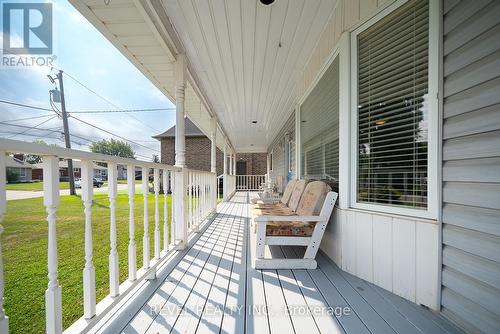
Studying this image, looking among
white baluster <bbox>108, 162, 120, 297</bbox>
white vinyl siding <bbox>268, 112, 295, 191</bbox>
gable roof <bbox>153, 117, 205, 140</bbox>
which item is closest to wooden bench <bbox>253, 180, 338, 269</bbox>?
white baluster <bbox>108, 162, 120, 297</bbox>

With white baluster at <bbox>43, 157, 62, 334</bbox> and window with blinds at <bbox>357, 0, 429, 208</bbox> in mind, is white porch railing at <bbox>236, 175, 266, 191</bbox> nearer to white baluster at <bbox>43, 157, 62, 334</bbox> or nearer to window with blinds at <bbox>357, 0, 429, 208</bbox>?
window with blinds at <bbox>357, 0, 429, 208</bbox>

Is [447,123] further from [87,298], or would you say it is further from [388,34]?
[87,298]

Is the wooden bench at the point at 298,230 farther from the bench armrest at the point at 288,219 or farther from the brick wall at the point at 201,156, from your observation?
the brick wall at the point at 201,156

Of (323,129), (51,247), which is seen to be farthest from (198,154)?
(51,247)

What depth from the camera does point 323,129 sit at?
2893 mm

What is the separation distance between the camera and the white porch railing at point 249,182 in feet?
45.5

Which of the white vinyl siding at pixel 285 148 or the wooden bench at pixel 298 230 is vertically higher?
the white vinyl siding at pixel 285 148

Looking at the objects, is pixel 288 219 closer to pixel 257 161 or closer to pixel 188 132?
pixel 257 161

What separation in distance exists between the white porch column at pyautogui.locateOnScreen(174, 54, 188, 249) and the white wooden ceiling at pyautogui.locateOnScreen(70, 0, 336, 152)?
0.62ft

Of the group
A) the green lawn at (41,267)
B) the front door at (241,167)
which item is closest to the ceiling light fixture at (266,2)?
the green lawn at (41,267)

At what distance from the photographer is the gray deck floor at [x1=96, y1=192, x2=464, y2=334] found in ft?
4.45

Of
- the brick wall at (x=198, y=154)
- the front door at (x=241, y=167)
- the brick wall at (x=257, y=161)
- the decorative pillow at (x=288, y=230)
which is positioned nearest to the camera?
the decorative pillow at (x=288, y=230)

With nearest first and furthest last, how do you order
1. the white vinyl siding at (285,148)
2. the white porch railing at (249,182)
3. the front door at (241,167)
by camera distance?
the white vinyl siding at (285,148) → the white porch railing at (249,182) → the front door at (241,167)

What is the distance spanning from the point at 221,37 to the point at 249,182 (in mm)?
11857
